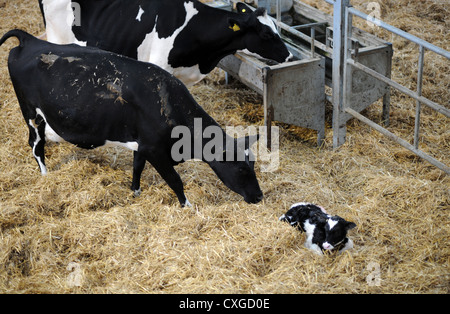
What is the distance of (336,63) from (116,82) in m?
2.65

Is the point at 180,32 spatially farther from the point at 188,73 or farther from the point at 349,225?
the point at 349,225

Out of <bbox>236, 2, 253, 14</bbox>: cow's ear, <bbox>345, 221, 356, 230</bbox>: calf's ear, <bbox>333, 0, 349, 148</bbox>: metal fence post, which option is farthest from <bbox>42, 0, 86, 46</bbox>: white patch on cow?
<bbox>345, 221, 356, 230</bbox>: calf's ear

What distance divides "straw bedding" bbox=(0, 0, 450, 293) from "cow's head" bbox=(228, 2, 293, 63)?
3.25 feet

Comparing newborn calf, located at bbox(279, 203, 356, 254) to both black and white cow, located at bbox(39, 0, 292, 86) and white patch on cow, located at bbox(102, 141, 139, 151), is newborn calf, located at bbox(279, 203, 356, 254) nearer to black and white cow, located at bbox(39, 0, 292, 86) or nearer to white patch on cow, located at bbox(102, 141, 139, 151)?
white patch on cow, located at bbox(102, 141, 139, 151)

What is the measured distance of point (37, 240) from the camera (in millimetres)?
5492

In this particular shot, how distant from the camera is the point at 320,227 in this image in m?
5.31

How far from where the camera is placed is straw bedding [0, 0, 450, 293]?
497cm

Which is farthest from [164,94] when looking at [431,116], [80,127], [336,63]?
[431,116]

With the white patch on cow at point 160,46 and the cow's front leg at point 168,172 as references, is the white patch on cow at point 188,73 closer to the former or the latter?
the white patch on cow at point 160,46

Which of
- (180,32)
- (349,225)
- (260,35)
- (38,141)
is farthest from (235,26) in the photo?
(349,225)

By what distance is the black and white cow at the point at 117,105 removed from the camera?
19.3 feet

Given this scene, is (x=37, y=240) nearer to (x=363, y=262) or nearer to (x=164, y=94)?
(x=164, y=94)

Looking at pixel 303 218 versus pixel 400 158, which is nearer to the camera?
pixel 303 218
